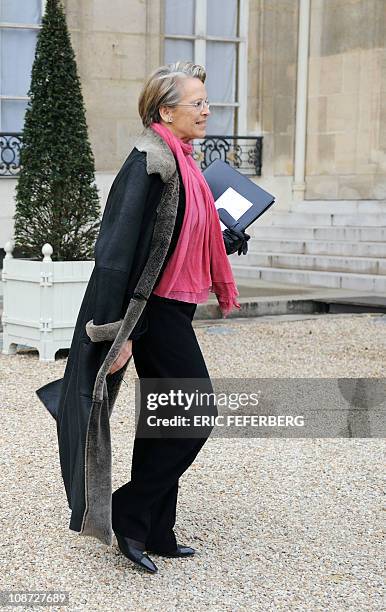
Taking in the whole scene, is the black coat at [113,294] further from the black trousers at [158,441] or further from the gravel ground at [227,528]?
the gravel ground at [227,528]

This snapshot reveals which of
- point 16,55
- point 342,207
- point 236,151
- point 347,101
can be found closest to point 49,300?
point 16,55

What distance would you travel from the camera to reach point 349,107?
42.0 feet

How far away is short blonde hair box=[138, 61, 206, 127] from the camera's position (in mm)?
2953

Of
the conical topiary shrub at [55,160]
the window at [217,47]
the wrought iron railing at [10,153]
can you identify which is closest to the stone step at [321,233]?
the window at [217,47]

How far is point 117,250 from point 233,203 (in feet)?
2.31

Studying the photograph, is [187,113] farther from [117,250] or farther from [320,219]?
[320,219]

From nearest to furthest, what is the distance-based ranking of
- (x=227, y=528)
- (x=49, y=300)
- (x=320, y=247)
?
1. (x=227, y=528)
2. (x=49, y=300)
3. (x=320, y=247)

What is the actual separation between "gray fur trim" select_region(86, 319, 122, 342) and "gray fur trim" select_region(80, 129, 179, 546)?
22 mm

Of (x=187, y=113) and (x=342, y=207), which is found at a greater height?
(x=187, y=113)

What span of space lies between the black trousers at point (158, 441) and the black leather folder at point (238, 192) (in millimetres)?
436

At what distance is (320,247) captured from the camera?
39.5 ft

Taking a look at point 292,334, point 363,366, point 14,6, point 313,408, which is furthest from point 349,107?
point 313,408

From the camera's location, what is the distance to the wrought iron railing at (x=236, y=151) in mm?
13438

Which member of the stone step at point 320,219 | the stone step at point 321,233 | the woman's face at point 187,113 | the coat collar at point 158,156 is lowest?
the stone step at point 321,233
